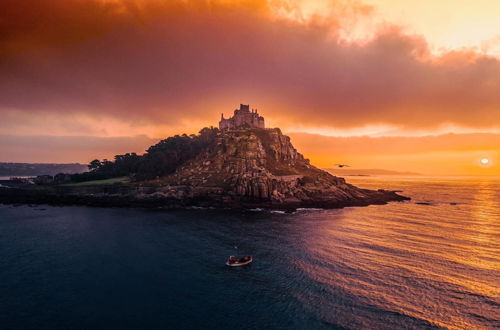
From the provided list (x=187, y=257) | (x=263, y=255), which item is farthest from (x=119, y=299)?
(x=263, y=255)

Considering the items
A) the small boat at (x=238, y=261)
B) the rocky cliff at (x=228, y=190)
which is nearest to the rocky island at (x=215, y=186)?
the rocky cliff at (x=228, y=190)

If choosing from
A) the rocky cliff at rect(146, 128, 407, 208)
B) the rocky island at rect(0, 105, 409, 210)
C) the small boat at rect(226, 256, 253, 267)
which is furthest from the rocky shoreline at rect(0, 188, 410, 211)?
the small boat at rect(226, 256, 253, 267)

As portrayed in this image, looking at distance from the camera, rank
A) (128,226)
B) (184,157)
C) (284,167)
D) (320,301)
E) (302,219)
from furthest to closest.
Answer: (184,157)
(284,167)
(302,219)
(128,226)
(320,301)

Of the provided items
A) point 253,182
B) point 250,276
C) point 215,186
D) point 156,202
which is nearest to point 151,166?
point 156,202

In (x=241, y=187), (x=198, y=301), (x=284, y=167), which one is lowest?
(x=198, y=301)

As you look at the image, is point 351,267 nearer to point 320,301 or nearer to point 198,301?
point 320,301

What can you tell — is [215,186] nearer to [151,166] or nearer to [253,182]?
[253,182]
